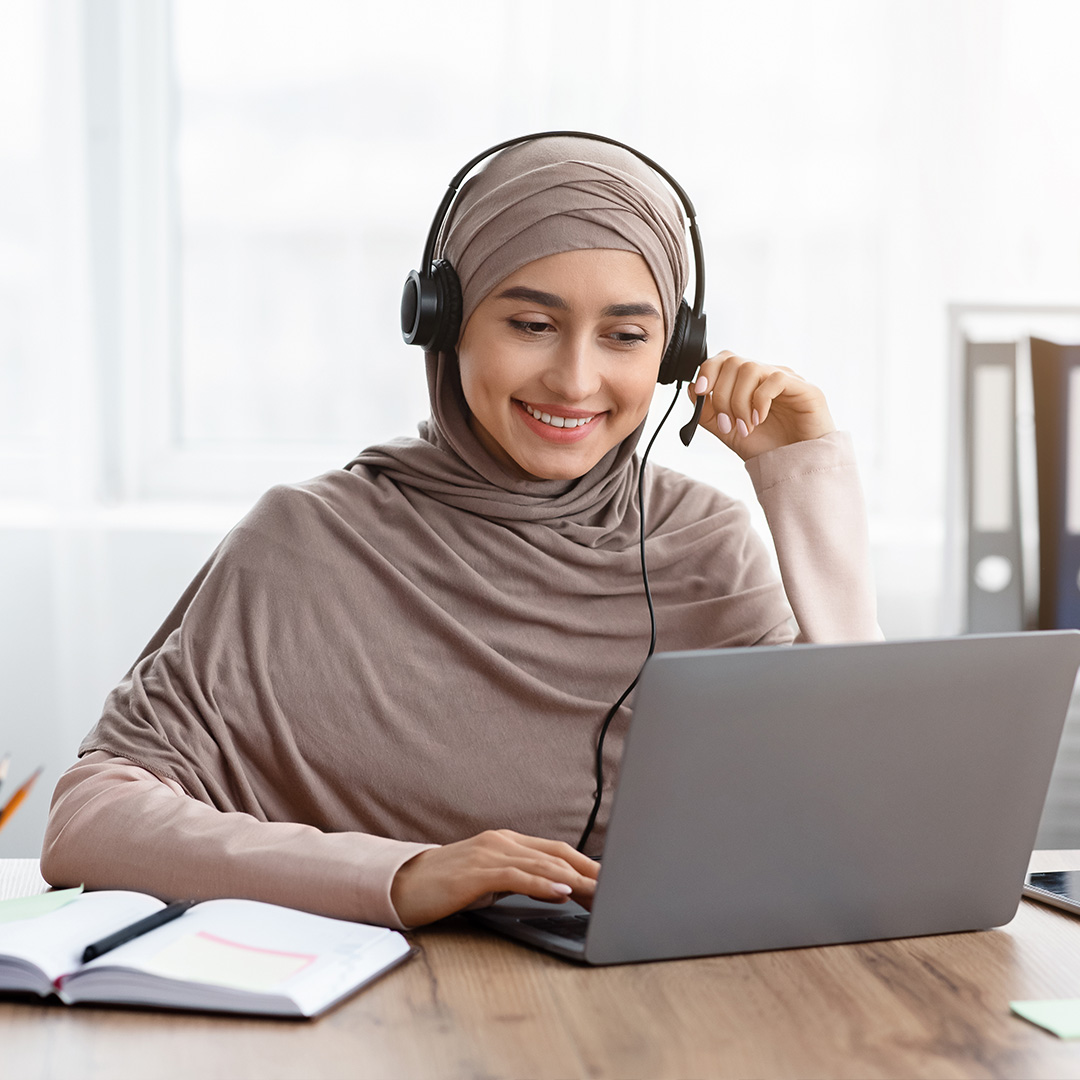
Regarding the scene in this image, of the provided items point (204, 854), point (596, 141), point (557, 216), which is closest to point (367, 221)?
point (596, 141)

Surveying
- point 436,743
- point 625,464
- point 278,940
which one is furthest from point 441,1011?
point 625,464

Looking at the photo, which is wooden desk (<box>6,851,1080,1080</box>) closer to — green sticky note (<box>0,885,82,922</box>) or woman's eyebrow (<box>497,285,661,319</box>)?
green sticky note (<box>0,885,82,922</box>)

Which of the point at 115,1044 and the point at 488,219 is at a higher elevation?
the point at 488,219

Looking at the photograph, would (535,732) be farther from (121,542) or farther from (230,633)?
(121,542)

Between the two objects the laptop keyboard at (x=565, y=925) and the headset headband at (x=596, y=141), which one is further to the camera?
the headset headband at (x=596, y=141)

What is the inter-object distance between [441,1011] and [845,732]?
0.32 metres

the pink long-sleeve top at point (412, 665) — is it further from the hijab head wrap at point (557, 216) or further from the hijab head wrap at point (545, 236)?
the hijab head wrap at point (557, 216)

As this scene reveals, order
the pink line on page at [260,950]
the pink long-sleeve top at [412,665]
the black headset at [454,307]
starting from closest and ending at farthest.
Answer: the pink line on page at [260,950] < the pink long-sleeve top at [412,665] < the black headset at [454,307]

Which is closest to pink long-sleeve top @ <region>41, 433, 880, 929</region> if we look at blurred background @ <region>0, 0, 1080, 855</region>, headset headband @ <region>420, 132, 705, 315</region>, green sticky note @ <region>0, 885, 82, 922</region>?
green sticky note @ <region>0, 885, 82, 922</region>

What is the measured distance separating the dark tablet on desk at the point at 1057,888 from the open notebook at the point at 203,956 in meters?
0.54

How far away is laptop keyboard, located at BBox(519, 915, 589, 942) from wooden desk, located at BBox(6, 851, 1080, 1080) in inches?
1.1

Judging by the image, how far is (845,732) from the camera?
82 centimetres

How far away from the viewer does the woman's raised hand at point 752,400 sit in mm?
1370

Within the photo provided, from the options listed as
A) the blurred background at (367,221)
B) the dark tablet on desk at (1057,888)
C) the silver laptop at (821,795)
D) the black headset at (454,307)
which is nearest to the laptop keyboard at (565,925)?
the silver laptop at (821,795)
